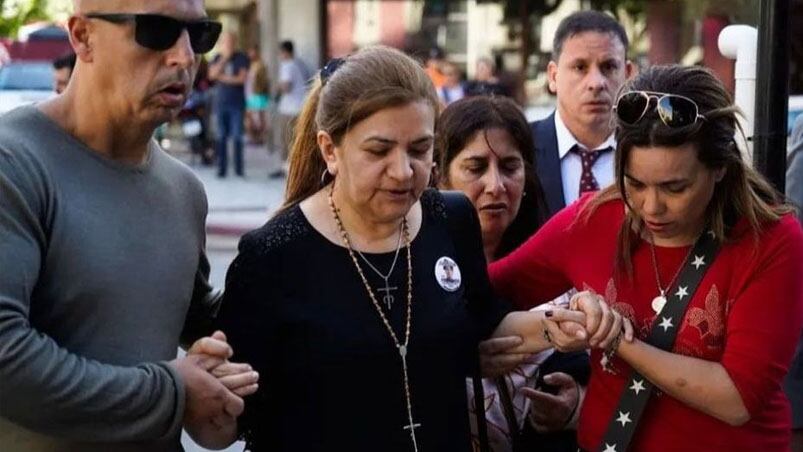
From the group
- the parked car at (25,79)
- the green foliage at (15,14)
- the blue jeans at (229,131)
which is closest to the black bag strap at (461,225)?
the parked car at (25,79)

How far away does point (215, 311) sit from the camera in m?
3.11

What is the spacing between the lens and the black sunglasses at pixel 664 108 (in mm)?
2949

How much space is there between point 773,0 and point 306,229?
157 cm

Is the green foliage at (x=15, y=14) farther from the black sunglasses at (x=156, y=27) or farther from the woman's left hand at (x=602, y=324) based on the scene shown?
the woman's left hand at (x=602, y=324)

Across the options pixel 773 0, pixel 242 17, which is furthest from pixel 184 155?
pixel 773 0

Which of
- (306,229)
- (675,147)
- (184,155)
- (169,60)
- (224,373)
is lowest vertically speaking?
(184,155)

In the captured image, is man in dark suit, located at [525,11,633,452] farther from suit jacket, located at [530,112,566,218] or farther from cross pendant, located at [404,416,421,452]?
cross pendant, located at [404,416,421,452]

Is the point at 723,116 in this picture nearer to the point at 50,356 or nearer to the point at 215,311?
the point at 215,311

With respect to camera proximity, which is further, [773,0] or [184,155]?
[184,155]

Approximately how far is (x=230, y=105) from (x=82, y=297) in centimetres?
1831

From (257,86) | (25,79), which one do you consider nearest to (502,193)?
(25,79)

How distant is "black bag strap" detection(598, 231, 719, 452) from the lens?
2957 millimetres

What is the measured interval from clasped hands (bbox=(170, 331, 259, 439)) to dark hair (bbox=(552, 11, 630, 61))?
3.00 meters

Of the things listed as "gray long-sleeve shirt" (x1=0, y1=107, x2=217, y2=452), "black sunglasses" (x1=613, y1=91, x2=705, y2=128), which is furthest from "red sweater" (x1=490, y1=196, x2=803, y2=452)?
"gray long-sleeve shirt" (x1=0, y1=107, x2=217, y2=452)
